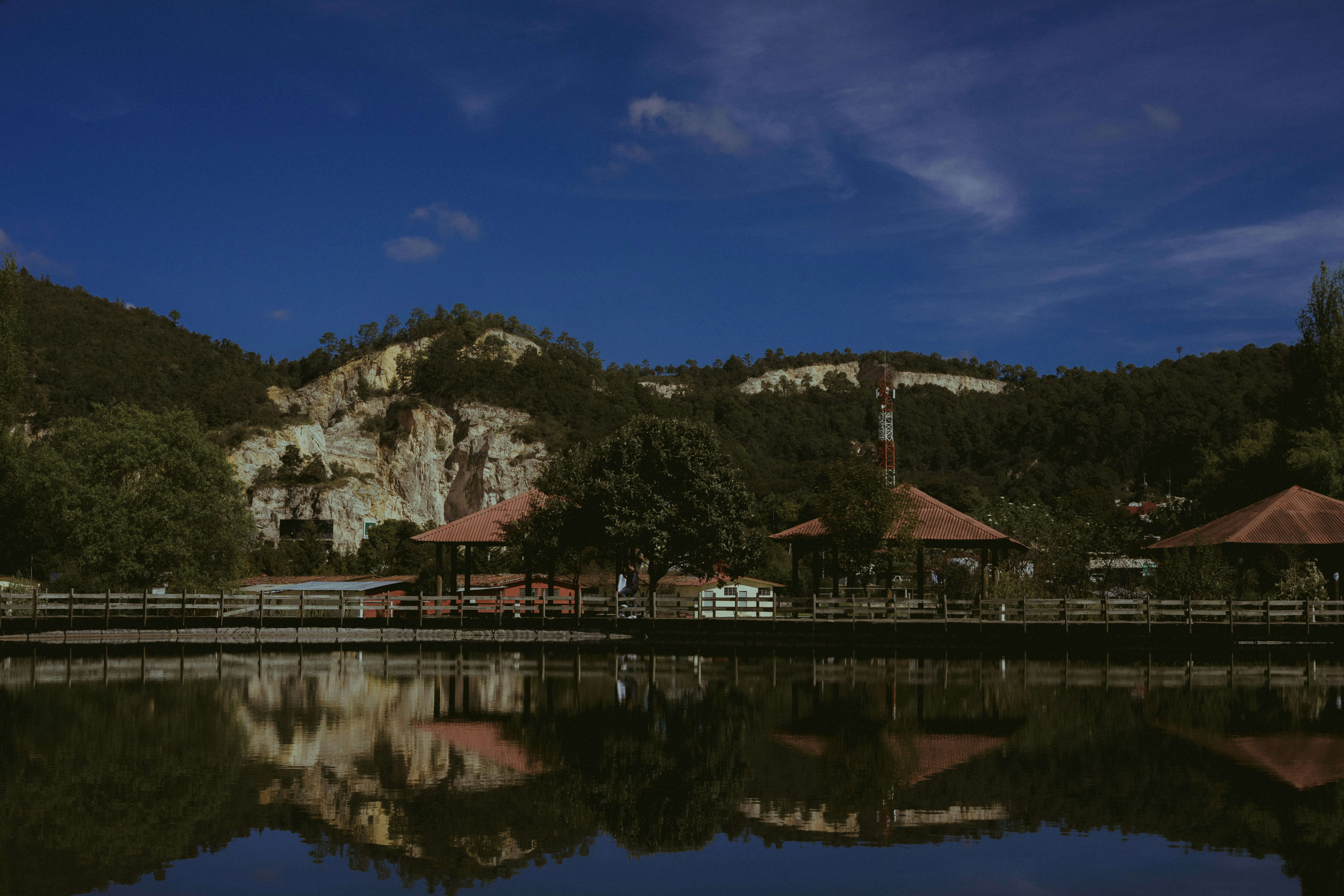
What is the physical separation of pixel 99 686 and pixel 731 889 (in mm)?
18145

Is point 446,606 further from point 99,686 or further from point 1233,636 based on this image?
point 1233,636

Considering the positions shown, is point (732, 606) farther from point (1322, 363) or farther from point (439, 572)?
point (1322, 363)

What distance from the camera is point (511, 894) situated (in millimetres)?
9812

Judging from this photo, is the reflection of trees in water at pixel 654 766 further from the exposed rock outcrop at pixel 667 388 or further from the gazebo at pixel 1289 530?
the exposed rock outcrop at pixel 667 388

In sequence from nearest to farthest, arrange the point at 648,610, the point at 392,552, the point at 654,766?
1. the point at 654,766
2. the point at 648,610
3. the point at 392,552

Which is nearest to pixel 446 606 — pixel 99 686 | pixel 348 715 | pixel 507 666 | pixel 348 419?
pixel 507 666

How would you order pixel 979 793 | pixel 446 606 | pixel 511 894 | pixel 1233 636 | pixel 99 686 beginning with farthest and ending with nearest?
pixel 446 606 → pixel 1233 636 → pixel 99 686 → pixel 979 793 → pixel 511 894

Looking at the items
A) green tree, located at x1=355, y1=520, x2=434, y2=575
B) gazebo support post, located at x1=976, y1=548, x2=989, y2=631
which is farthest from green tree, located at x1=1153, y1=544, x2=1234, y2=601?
green tree, located at x1=355, y1=520, x2=434, y2=575

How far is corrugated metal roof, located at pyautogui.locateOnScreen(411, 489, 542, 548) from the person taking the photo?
148 feet

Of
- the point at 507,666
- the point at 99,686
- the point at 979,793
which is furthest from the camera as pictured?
the point at 507,666

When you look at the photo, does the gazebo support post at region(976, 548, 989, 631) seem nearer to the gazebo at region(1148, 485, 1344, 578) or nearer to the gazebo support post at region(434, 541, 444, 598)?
the gazebo at region(1148, 485, 1344, 578)

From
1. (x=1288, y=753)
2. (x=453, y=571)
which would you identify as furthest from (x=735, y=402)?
(x=1288, y=753)

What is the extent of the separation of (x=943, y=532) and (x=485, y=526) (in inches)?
699

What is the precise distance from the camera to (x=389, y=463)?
110 meters
